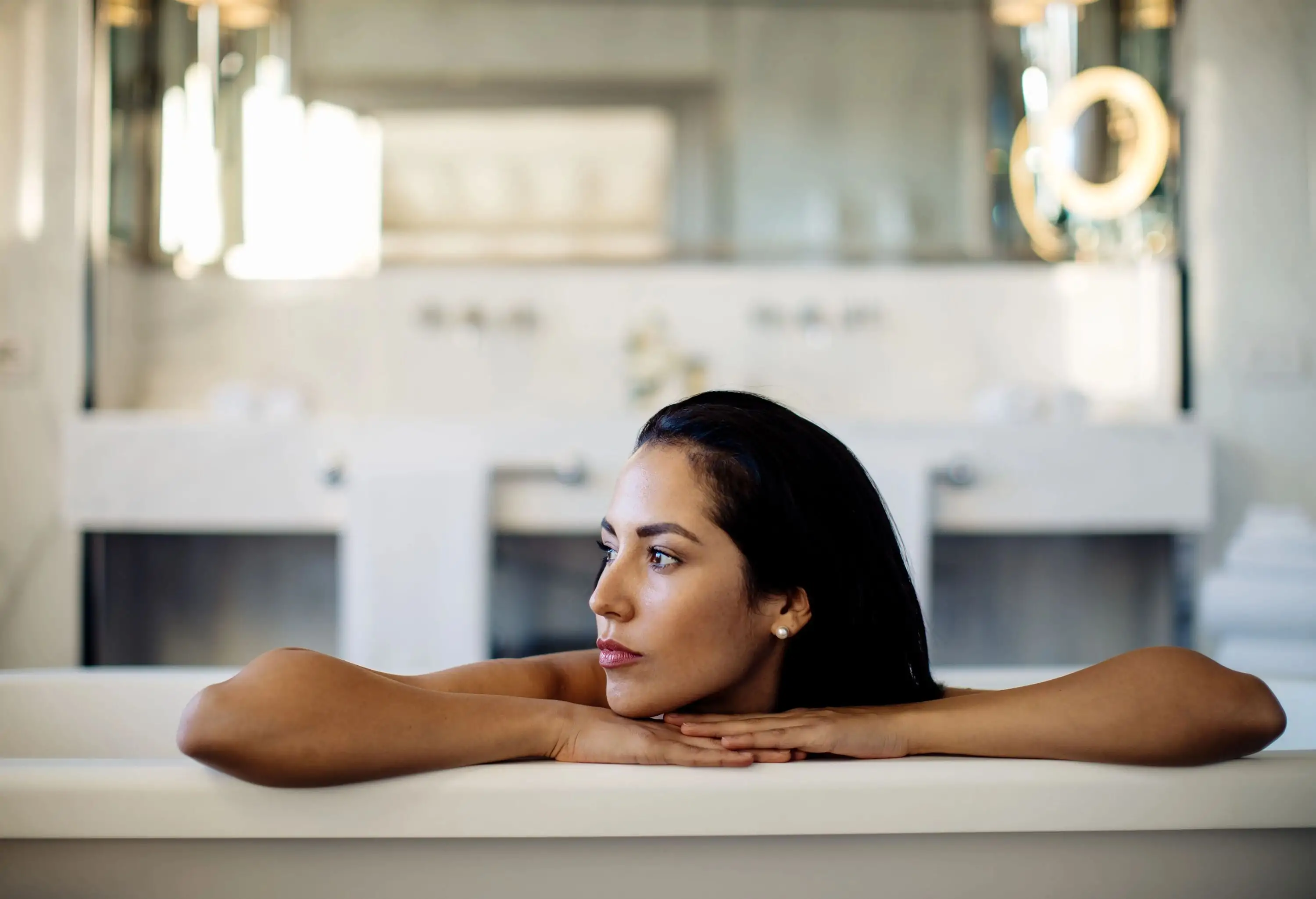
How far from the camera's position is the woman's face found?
1.02 meters

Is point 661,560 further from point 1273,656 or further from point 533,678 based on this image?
point 1273,656

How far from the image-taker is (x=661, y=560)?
1.04 meters

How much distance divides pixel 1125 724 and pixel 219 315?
2.52 metres

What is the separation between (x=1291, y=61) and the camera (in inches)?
104

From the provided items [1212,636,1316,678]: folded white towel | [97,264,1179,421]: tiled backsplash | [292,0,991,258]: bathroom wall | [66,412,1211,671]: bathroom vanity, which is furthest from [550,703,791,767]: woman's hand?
[292,0,991,258]: bathroom wall

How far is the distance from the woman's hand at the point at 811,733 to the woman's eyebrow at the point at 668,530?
0.17 metres

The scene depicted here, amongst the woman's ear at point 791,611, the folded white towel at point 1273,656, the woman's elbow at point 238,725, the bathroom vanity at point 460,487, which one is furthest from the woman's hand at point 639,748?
the folded white towel at point 1273,656

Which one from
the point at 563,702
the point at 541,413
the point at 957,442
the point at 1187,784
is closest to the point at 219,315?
the point at 541,413

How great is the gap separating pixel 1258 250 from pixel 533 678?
7.48 ft

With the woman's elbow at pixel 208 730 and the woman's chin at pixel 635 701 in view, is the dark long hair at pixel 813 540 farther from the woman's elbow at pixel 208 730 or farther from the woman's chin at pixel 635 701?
the woman's elbow at pixel 208 730

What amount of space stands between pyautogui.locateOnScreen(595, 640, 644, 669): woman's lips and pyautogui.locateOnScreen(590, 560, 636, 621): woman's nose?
0.03m

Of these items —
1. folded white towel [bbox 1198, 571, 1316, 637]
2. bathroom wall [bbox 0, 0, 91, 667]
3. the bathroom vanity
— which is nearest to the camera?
folded white towel [bbox 1198, 571, 1316, 637]

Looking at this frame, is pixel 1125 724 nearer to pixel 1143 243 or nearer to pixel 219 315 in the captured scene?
pixel 1143 243

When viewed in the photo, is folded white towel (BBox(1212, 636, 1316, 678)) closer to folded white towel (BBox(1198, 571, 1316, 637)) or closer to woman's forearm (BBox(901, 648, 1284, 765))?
folded white towel (BBox(1198, 571, 1316, 637))
